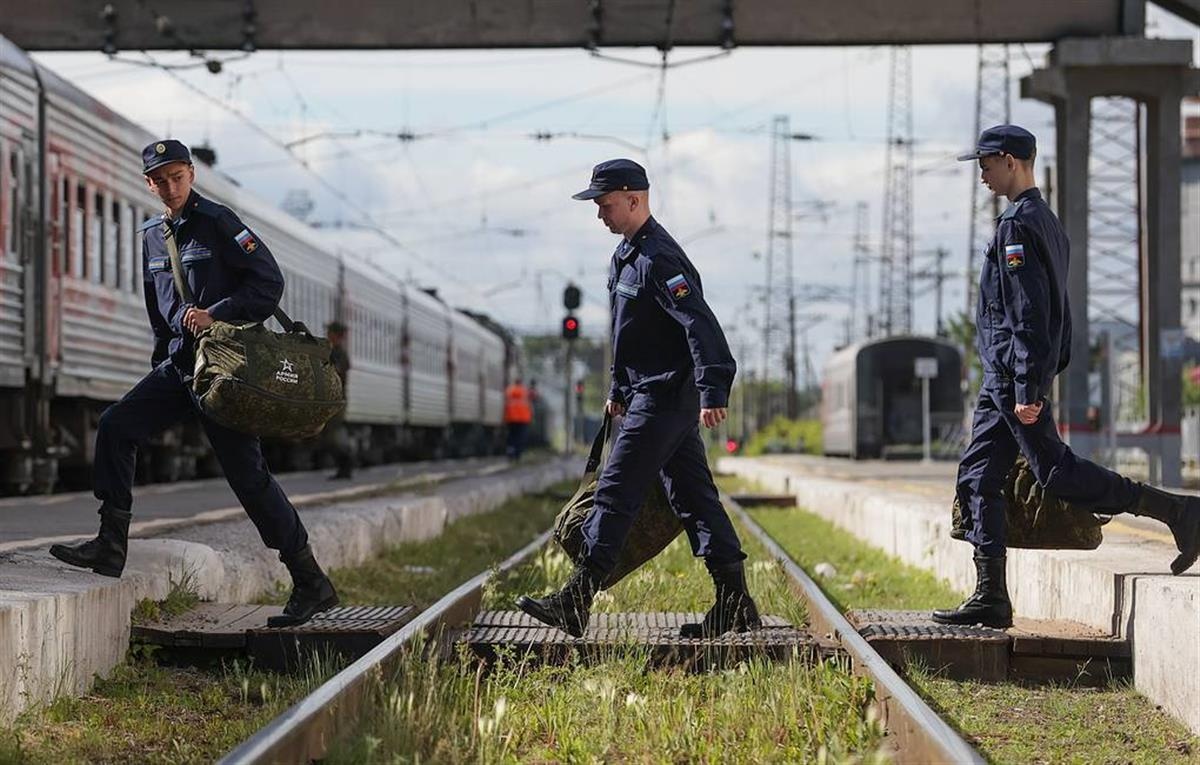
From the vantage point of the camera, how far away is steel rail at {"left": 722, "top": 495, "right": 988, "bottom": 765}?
14.9ft

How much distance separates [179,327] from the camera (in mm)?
7105

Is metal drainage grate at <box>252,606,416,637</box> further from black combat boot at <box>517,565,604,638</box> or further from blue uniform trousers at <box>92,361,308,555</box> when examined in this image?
black combat boot at <box>517,565,604,638</box>

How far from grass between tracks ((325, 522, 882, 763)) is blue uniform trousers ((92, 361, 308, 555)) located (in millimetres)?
1142

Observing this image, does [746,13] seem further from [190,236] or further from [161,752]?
[161,752]

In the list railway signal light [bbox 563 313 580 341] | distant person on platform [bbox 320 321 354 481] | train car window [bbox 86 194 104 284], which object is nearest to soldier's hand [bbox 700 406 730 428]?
train car window [bbox 86 194 104 284]

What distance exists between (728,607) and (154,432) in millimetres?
2330

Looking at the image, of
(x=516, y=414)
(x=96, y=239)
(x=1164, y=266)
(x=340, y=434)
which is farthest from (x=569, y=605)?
(x=516, y=414)

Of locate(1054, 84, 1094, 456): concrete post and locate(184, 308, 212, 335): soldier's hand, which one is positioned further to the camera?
locate(1054, 84, 1094, 456): concrete post

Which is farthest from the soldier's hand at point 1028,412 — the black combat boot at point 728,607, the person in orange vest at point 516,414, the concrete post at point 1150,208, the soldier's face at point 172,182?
the person in orange vest at point 516,414

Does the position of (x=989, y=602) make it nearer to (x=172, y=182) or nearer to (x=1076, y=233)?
(x=172, y=182)

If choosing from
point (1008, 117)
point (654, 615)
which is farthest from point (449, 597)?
point (1008, 117)

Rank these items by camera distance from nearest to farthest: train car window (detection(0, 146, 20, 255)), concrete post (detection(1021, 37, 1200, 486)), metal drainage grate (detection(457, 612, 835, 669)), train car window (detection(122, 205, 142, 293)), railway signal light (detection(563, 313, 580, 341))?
1. metal drainage grate (detection(457, 612, 835, 669))
2. train car window (detection(0, 146, 20, 255))
3. train car window (detection(122, 205, 142, 293))
4. concrete post (detection(1021, 37, 1200, 486))
5. railway signal light (detection(563, 313, 580, 341))

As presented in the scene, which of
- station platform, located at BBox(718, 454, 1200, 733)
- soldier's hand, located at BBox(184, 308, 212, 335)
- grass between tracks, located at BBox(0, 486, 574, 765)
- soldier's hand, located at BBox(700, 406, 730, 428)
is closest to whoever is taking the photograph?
grass between tracks, located at BBox(0, 486, 574, 765)

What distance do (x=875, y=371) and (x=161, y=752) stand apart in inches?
1506
